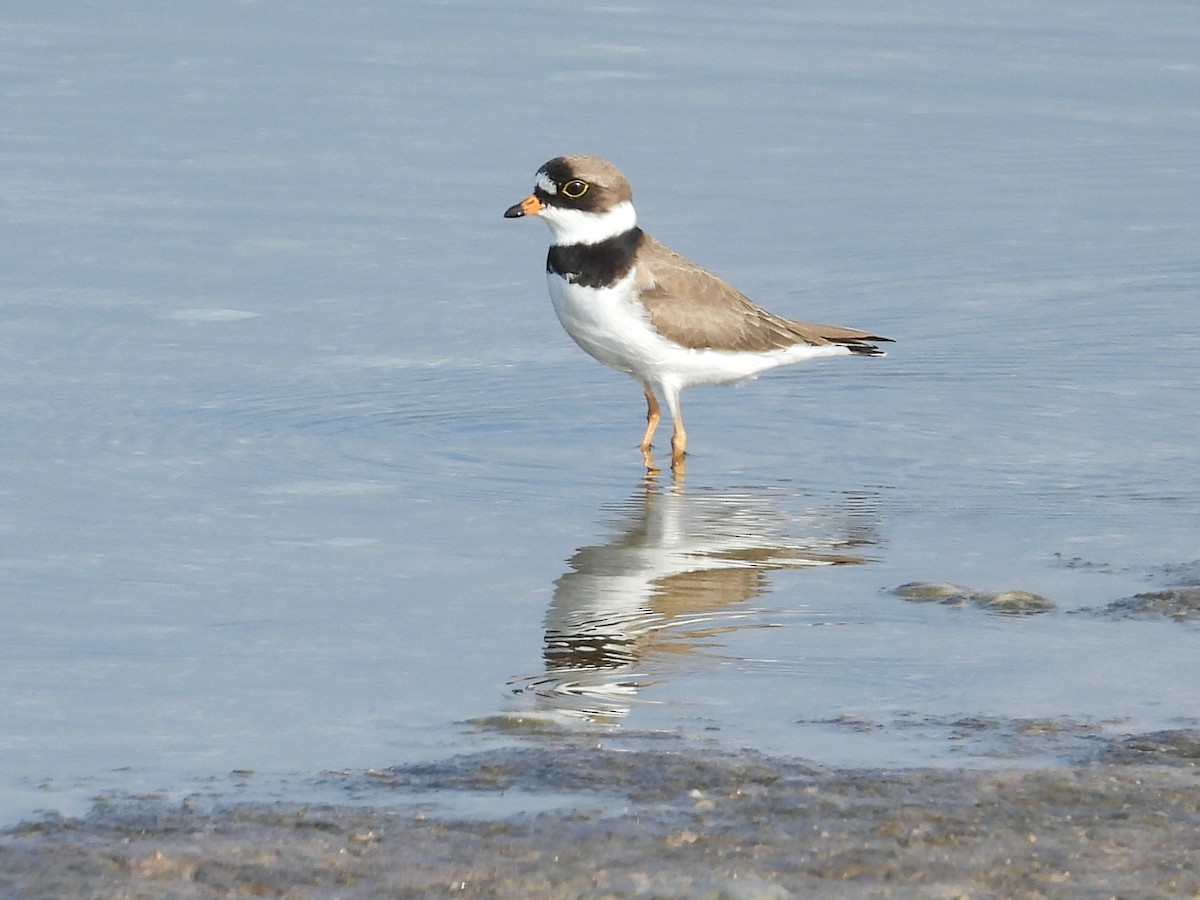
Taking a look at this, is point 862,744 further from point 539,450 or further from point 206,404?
point 206,404

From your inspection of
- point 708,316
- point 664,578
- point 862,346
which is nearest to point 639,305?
point 708,316

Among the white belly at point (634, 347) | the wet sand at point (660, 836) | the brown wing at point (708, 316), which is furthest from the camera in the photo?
the brown wing at point (708, 316)

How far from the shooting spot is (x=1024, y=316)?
11742 millimetres

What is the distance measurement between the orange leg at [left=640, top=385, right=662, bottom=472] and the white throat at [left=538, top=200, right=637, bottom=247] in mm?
810

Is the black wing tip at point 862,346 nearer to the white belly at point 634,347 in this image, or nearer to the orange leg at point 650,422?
the white belly at point 634,347

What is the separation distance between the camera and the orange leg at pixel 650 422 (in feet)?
31.4

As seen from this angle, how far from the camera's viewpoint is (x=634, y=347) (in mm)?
9812

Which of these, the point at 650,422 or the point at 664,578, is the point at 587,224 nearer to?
the point at 650,422

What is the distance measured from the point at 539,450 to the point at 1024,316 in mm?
3561

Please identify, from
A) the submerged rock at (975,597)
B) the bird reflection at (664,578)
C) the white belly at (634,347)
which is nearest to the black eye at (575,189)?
the white belly at (634,347)

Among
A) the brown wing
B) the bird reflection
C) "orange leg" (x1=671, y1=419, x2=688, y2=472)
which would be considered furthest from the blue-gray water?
the brown wing

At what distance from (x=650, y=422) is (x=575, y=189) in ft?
3.87

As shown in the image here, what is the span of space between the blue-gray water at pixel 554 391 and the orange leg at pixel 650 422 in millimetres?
156

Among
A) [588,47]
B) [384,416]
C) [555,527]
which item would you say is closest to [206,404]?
[384,416]
